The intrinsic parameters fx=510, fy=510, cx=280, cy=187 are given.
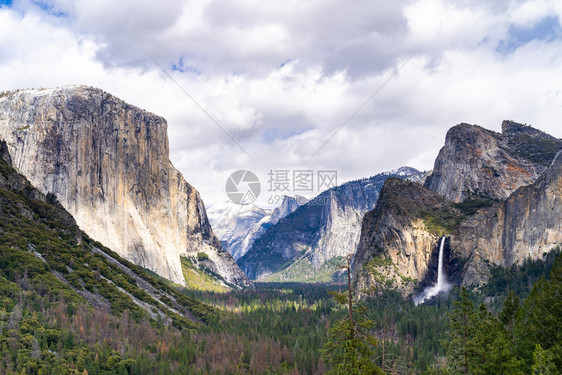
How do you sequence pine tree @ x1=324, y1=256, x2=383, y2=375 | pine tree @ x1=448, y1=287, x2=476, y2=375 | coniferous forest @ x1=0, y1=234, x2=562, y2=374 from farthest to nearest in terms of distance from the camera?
1. pine tree @ x1=448, y1=287, x2=476, y2=375
2. coniferous forest @ x1=0, y1=234, x2=562, y2=374
3. pine tree @ x1=324, y1=256, x2=383, y2=375

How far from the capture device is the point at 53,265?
158000mm

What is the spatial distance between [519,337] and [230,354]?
91102mm

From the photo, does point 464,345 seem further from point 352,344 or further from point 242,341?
point 242,341

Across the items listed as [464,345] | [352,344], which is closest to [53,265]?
[464,345]

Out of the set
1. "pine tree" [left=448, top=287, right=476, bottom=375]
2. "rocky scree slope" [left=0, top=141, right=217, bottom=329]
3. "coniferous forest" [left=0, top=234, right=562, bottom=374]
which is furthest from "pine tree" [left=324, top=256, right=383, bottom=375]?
"rocky scree slope" [left=0, top=141, right=217, bottom=329]

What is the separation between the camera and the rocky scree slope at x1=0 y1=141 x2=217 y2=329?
5502 inches

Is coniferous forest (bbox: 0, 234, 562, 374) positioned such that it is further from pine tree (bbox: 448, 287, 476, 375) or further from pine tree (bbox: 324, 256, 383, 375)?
pine tree (bbox: 324, 256, 383, 375)

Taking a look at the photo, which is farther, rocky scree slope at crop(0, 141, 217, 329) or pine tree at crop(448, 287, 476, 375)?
rocky scree slope at crop(0, 141, 217, 329)

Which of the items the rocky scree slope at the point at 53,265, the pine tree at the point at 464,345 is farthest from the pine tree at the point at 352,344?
the rocky scree slope at the point at 53,265

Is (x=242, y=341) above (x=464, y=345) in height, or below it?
below

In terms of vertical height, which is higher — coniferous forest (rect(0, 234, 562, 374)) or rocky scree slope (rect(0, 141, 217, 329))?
rocky scree slope (rect(0, 141, 217, 329))

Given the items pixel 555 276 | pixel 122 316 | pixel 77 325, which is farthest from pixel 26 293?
pixel 555 276

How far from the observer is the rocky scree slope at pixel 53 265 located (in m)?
140

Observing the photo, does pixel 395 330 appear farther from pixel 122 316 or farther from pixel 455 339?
pixel 455 339
